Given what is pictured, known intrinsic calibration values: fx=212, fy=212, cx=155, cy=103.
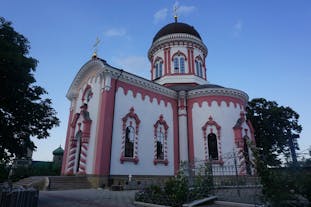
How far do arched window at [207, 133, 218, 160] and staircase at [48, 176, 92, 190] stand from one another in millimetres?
9971

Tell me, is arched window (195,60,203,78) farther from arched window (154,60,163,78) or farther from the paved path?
the paved path

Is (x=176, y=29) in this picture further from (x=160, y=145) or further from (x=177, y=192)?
(x=177, y=192)

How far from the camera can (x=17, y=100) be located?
756cm

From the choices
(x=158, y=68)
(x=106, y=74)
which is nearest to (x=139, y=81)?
(x=106, y=74)

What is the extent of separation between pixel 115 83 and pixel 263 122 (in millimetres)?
17303

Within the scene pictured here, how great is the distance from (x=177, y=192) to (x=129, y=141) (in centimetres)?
870

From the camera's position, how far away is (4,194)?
5355 millimetres

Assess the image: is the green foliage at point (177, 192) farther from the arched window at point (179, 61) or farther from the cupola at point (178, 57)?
the arched window at point (179, 61)

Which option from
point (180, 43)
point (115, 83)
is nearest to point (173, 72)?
point (180, 43)

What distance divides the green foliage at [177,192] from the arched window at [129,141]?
23.8 ft

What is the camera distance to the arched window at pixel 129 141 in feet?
49.6

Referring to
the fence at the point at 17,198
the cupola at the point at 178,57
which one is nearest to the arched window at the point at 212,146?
the cupola at the point at 178,57

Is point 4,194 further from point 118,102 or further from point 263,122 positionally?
point 263,122

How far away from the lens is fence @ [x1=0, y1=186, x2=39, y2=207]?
17.2 feet
